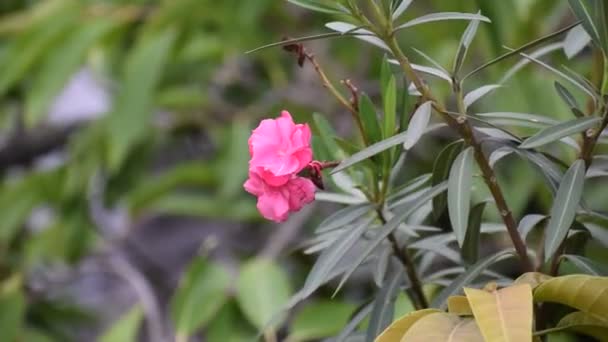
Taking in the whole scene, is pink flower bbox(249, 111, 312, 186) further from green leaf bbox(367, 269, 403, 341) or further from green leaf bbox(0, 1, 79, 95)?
green leaf bbox(0, 1, 79, 95)

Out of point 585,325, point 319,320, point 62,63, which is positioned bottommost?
point 319,320

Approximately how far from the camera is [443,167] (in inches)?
21.8

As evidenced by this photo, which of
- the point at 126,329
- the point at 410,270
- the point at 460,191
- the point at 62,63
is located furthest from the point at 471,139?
the point at 62,63

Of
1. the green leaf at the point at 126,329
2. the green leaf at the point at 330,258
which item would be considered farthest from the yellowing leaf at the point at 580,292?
the green leaf at the point at 126,329

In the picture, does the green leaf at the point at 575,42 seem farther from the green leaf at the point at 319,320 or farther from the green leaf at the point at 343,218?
the green leaf at the point at 319,320

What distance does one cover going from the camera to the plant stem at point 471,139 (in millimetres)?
502

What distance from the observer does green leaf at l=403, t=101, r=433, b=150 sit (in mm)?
489

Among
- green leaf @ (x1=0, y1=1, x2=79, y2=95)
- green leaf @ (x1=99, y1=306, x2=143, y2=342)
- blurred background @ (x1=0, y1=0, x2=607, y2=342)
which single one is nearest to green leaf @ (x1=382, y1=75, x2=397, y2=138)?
blurred background @ (x1=0, y1=0, x2=607, y2=342)

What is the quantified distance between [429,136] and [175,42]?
38 cm

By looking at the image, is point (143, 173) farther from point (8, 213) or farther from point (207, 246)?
point (207, 246)

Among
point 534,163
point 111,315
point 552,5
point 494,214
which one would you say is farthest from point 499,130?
point 111,315

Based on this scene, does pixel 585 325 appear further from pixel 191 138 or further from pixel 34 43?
pixel 191 138

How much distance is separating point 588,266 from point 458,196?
3.6 inches

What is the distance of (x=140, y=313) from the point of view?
142 cm
